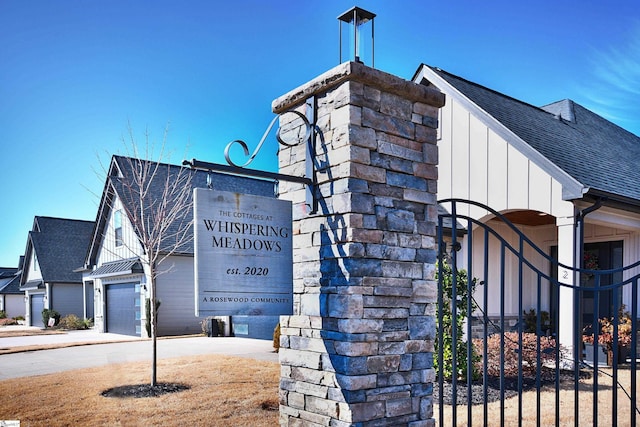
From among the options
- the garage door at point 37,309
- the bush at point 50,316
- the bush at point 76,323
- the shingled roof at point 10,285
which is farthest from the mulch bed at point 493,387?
the shingled roof at point 10,285

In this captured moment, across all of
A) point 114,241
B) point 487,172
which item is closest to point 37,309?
point 114,241

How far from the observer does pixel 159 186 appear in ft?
64.6

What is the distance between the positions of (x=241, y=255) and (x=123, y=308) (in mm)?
18355

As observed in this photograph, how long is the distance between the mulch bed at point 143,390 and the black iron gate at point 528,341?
12.0 feet

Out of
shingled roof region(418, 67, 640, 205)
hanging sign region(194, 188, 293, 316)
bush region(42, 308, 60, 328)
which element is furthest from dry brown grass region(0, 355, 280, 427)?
bush region(42, 308, 60, 328)

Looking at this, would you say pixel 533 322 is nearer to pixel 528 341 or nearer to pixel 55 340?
pixel 528 341

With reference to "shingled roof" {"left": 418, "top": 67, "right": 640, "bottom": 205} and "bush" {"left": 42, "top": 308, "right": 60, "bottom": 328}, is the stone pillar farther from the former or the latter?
"bush" {"left": 42, "top": 308, "right": 60, "bottom": 328}

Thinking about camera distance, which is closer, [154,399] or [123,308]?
[154,399]

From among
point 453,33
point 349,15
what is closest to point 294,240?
point 349,15

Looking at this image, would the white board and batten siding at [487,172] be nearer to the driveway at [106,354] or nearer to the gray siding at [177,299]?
the driveway at [106,354]

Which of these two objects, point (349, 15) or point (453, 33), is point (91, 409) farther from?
point (453, 33)

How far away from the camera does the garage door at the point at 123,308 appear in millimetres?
19516

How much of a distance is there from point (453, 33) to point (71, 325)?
21.3 metres

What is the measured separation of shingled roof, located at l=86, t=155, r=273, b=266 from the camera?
61.6 feet
